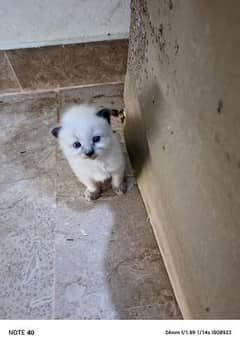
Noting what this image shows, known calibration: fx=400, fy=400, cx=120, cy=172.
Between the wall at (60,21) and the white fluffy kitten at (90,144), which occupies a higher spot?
the wall at (60,21)

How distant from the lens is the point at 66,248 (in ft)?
3.97

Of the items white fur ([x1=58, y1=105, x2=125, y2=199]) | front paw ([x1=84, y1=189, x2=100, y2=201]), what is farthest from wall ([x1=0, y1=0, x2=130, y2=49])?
front paw ([x1=84, y1=189, x2=100, y2=201])

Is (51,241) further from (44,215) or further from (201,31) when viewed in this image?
(201,31)

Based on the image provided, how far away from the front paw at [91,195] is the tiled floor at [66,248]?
0.02 m

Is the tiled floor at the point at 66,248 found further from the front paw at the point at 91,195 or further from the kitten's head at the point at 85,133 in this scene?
the kitten's head at the point at 85,133

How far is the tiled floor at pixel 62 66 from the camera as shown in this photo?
1.65 meters

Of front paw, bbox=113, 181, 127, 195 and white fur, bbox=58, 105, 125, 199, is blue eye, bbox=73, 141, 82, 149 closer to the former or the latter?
white fur, bbox=58, 105, 125, 199

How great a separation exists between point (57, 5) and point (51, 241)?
0.89 metres

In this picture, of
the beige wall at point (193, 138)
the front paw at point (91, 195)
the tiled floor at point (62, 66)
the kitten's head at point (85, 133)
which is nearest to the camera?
the beige wall at point (193, 138)

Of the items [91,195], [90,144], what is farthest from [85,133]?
[91,195]

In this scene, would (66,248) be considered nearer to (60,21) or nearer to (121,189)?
(121,189)

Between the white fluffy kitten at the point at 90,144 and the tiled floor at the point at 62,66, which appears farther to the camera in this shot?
the tiled floor at the point at 62,66

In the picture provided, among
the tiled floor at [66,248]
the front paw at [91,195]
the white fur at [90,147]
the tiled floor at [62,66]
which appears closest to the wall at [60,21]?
the tiled floor at [62,66]

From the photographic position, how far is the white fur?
1.07 meters
